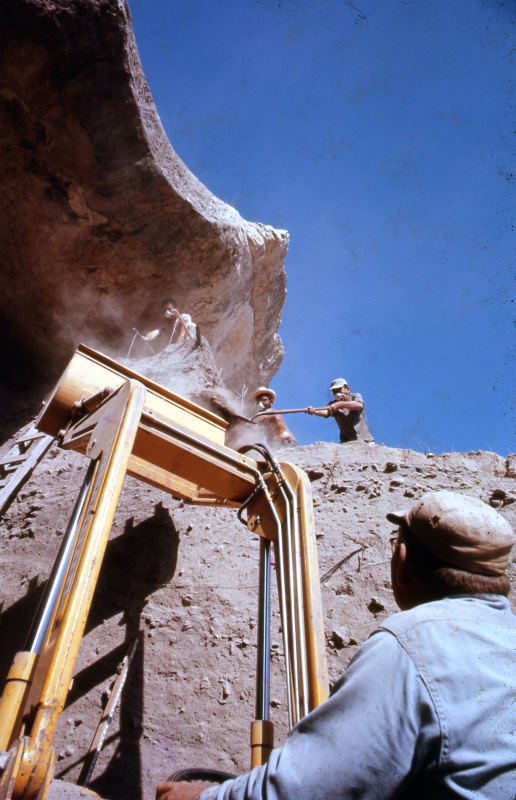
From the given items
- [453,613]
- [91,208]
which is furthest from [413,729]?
[91,208]

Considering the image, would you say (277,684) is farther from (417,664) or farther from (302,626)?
(417,664)

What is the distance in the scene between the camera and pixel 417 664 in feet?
3.40

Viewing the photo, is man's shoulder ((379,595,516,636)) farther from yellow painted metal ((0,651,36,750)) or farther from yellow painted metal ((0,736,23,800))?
yellow painted metal ((0,651,36,750))

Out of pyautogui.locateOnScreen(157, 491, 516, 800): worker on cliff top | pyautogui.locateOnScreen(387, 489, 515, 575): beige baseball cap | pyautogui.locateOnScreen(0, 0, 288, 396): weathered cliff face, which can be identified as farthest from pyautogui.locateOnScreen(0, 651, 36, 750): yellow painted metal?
pyautogui.locateOnScreen(0, 0, 288, 396): weathered cliff face

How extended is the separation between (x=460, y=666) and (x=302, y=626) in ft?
3.70

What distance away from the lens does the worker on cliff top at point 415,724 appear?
37.8 inches

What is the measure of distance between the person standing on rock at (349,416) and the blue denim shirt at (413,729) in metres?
5.89

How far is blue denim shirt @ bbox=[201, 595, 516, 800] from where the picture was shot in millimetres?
958

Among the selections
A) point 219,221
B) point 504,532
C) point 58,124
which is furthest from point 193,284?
point 504,532

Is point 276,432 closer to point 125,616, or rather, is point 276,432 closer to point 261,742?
point 125,616

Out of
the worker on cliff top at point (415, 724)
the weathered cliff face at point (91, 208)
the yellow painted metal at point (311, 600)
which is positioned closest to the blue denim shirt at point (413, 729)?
the worker on cliff top at point (415, 724)

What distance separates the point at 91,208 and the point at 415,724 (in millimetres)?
9623

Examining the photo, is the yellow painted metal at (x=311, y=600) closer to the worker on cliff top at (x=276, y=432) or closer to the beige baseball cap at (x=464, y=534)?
the beige baseball cap at (x=464, y=534)

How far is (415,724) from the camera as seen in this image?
0.98 meters
